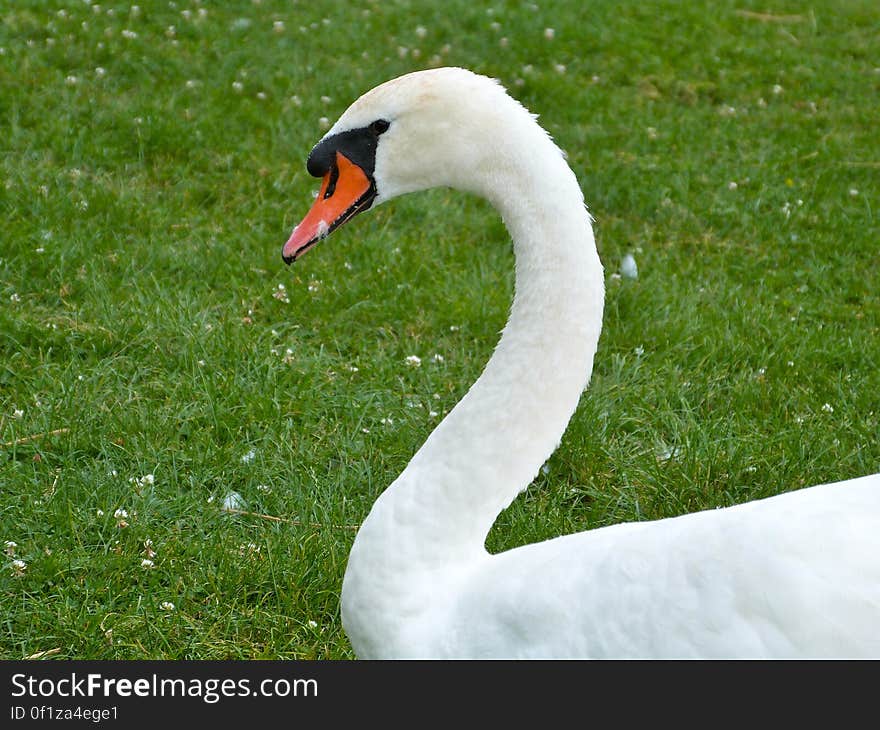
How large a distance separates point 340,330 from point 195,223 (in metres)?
1.23

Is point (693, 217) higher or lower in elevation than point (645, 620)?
lower

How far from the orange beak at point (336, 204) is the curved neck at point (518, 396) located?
32 centimetres

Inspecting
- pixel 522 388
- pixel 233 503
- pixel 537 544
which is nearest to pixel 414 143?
pixel 522 388

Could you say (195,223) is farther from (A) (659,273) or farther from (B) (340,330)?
(A) (659,273)

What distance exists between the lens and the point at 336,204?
2816 mm

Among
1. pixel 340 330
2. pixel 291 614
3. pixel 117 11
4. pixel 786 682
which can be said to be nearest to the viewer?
pixel 786 682

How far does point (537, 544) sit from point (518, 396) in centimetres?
34

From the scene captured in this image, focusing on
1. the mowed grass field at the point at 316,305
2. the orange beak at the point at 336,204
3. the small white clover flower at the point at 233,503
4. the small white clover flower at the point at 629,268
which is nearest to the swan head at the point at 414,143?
the orange beak at the point at 336,204

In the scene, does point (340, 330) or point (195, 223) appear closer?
point (340, 330)

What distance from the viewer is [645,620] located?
2254 millimetres

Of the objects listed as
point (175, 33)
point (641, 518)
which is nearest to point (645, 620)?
point (641, 518)

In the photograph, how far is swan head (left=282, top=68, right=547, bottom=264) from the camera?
8.57ft

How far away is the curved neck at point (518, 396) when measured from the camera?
2594 mm

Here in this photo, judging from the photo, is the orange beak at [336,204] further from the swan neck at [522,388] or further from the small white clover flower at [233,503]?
the small white clover flower at [233,503]
